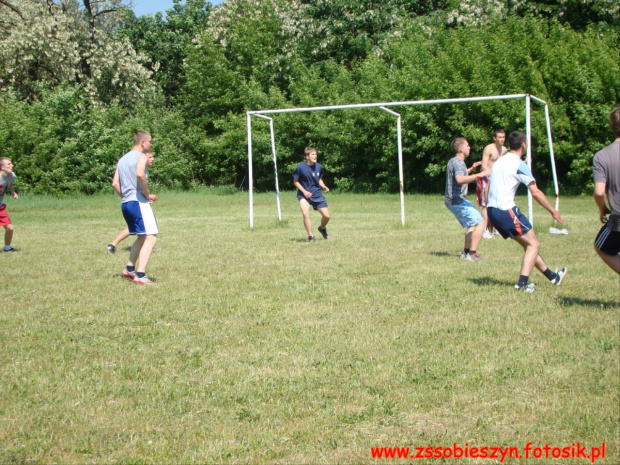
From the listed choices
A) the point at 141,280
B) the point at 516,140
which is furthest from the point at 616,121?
the point at 141,280

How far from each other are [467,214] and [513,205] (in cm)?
272

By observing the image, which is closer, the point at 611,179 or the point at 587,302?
the point at 611,179

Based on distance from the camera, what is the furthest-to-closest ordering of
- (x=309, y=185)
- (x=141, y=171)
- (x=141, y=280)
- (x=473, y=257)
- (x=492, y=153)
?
(x=309, y=185) < (x=492, y=153) < (x=473, y=257) < (x=141, y=280) < (x=141, y=171)

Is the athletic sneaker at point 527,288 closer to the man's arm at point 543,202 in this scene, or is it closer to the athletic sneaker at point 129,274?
the man's arm at point 543,202

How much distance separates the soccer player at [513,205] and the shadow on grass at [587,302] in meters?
0.51

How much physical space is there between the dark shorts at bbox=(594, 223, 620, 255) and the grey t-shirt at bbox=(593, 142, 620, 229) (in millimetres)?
188

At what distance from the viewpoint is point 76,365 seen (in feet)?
17.4

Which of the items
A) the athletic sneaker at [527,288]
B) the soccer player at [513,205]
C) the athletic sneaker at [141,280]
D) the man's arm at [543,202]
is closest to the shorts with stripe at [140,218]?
the athletic sneaker at [141,280]

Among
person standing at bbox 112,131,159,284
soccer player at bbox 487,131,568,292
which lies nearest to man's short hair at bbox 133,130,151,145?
person standing at bbox 112,131,159,284

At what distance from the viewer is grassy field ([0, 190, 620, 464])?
3790 mm

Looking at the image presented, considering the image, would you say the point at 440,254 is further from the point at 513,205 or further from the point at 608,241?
the point at 608,241

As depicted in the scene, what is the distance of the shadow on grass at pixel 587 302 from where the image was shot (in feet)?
22.6

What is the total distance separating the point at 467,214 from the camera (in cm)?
1057

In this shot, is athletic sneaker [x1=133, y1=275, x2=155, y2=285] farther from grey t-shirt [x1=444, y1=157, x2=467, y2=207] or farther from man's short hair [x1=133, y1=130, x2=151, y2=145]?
grey t-shirt [x1=444, y1=157, x2=467, y2=207]
